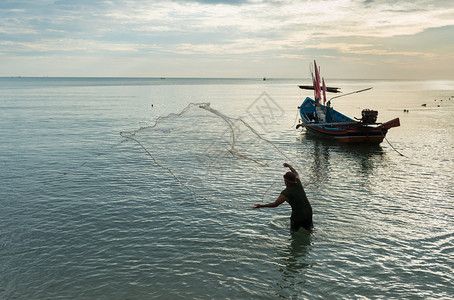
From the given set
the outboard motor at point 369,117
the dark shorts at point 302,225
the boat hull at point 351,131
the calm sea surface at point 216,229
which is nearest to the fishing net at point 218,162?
the calm sea surface at point 216,229

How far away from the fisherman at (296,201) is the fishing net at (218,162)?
3917 mm

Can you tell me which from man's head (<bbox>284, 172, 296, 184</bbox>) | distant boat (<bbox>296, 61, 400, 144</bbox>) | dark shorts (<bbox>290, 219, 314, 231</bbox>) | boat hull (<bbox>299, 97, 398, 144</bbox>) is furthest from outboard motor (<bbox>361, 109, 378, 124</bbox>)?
man's head (<bbox>284, 172, 296, 184</bbox>)

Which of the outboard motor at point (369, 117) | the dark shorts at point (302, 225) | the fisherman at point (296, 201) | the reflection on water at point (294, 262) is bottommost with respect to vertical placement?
the reflection on water at point (294, 262)

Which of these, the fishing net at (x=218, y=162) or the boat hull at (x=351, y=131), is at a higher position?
the boat hull at (x=351, y=131)

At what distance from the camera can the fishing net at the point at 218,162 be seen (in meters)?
17.0

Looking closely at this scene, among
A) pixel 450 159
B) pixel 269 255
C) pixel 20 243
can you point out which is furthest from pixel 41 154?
pixel 450 159

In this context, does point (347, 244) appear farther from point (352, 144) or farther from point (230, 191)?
point (352, 144)

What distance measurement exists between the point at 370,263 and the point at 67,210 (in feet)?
38.1

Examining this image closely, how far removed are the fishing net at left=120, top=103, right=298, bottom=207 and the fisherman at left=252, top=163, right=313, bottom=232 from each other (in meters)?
3.92

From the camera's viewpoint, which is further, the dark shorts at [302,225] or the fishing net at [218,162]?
the fishing net at [218,162]

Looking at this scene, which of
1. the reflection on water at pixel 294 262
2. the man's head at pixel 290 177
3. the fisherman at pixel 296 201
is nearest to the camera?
the reflection on water at pixel 294 262

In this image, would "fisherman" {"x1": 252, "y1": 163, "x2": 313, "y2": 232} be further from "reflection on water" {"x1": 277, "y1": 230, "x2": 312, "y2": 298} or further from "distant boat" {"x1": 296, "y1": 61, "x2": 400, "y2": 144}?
"distant boat" {"x1": 296, "y1": 61, "x2": 400, "y2": 144}

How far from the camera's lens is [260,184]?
18.6 metres

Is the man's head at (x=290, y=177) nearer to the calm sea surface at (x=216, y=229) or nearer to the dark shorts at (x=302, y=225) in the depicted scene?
the dark shorts at (x=302, y=225)
